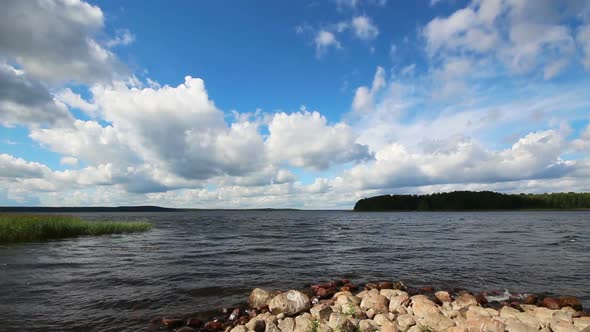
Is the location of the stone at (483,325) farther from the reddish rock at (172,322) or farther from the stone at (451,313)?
the reddish rock at (172,322)

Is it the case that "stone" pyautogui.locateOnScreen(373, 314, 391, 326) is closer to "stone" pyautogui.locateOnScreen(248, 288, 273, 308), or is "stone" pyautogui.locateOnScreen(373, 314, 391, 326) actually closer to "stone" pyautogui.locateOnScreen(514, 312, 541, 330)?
"stone" pyautogui.locateOnScreen(514, 312, 541, 330)

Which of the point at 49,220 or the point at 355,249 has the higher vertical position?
the point at 49,220

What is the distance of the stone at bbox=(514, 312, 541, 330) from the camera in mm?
9614

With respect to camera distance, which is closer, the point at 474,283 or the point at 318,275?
the point at 474,283

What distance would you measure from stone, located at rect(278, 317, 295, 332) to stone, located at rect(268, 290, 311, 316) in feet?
2.51

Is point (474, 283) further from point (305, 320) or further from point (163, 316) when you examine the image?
point (163, 316)

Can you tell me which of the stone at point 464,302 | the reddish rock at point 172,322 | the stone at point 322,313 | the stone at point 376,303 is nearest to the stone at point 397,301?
the stone at point 376,303

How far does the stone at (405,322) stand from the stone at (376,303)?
3.16 feet

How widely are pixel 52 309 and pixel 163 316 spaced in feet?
15.7

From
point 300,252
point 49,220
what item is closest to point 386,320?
point 300,252

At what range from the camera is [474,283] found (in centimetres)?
1697

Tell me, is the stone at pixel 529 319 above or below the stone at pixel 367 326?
below

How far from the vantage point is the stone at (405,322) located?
9.53 meters

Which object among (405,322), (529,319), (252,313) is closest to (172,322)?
(252,313)
